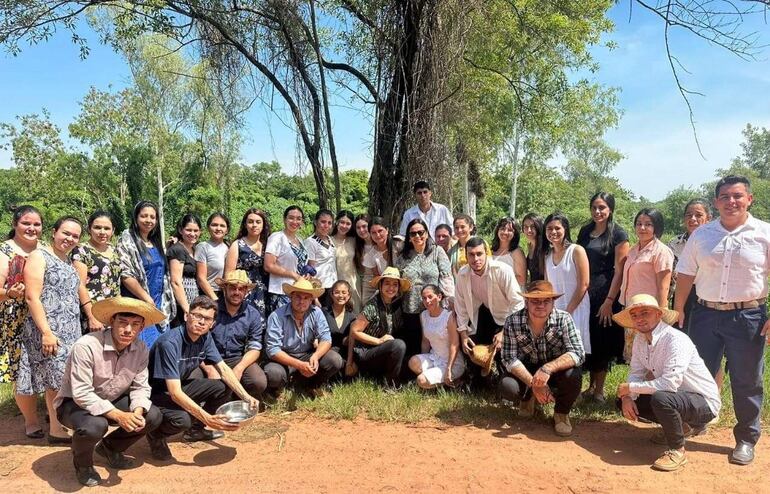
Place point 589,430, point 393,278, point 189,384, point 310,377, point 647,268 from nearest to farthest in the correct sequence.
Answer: point 189,384 < point 589,430 < point 647,268 < point 310,377 < point 393,278

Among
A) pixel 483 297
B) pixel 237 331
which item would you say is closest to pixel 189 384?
pixel 237 331

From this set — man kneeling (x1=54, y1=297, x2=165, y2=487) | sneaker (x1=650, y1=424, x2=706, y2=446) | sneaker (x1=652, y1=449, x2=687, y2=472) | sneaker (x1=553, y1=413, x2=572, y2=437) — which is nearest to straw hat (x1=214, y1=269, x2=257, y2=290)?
man kneeling (x1=54, y1=297, x2=165, y2=487)

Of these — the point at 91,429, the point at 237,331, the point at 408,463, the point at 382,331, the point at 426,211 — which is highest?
the point at 426,211

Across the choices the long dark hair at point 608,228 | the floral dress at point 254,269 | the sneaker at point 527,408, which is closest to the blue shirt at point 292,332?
the floral dress at point 254,269

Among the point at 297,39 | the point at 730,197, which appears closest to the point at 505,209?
the point at 297,39

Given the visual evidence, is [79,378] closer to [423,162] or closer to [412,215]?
[412,215]

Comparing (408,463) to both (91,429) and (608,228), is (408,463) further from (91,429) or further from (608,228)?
(608,228)

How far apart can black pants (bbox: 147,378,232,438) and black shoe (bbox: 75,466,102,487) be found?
0.42 m

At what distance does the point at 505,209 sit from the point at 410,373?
93.8ft

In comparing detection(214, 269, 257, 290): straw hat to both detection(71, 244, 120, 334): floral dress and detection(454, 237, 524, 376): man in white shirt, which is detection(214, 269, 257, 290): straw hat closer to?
detection(71, 244, 120, 334): floral dress

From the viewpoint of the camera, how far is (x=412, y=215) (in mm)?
5879

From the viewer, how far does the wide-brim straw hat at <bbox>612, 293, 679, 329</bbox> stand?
370cm

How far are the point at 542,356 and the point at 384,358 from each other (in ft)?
4.87

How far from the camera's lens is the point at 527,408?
444 centimetres
